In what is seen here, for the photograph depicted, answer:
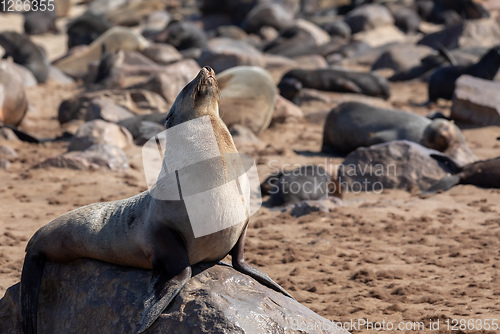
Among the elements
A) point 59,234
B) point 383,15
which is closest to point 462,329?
point 59,234

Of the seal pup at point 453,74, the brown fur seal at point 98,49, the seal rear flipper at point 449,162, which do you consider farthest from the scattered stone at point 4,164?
the brown fur seal at point 98,49

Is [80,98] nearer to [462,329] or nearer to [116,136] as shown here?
[116,136]

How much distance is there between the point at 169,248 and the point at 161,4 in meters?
27.4

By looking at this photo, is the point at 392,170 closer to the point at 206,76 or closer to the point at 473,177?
the point at 473,177

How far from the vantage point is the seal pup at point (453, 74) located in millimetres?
12258

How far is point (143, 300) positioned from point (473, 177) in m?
4.99

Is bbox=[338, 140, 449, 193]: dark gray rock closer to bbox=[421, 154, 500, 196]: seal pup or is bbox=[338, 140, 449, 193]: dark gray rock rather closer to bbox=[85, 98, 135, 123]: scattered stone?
bbox=[421, 154, 500, 196]: seal pup

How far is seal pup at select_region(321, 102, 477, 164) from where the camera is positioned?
808 cm

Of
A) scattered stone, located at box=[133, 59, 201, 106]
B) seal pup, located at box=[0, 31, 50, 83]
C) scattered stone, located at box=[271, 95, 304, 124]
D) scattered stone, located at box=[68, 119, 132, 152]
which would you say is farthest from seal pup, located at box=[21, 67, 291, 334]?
seal pup, located at box=[0, 31, 50, 83]

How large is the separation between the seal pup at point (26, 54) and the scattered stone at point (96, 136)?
6.99 metres

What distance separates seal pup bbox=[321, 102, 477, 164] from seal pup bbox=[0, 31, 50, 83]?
8547 mm

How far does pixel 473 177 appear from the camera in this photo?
22.9ft

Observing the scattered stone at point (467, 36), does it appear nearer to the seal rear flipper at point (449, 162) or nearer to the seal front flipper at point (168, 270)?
the seal rear flipper at point (449, 162)

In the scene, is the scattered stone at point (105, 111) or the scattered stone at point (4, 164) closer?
the scattered stone at point (4, 164)
